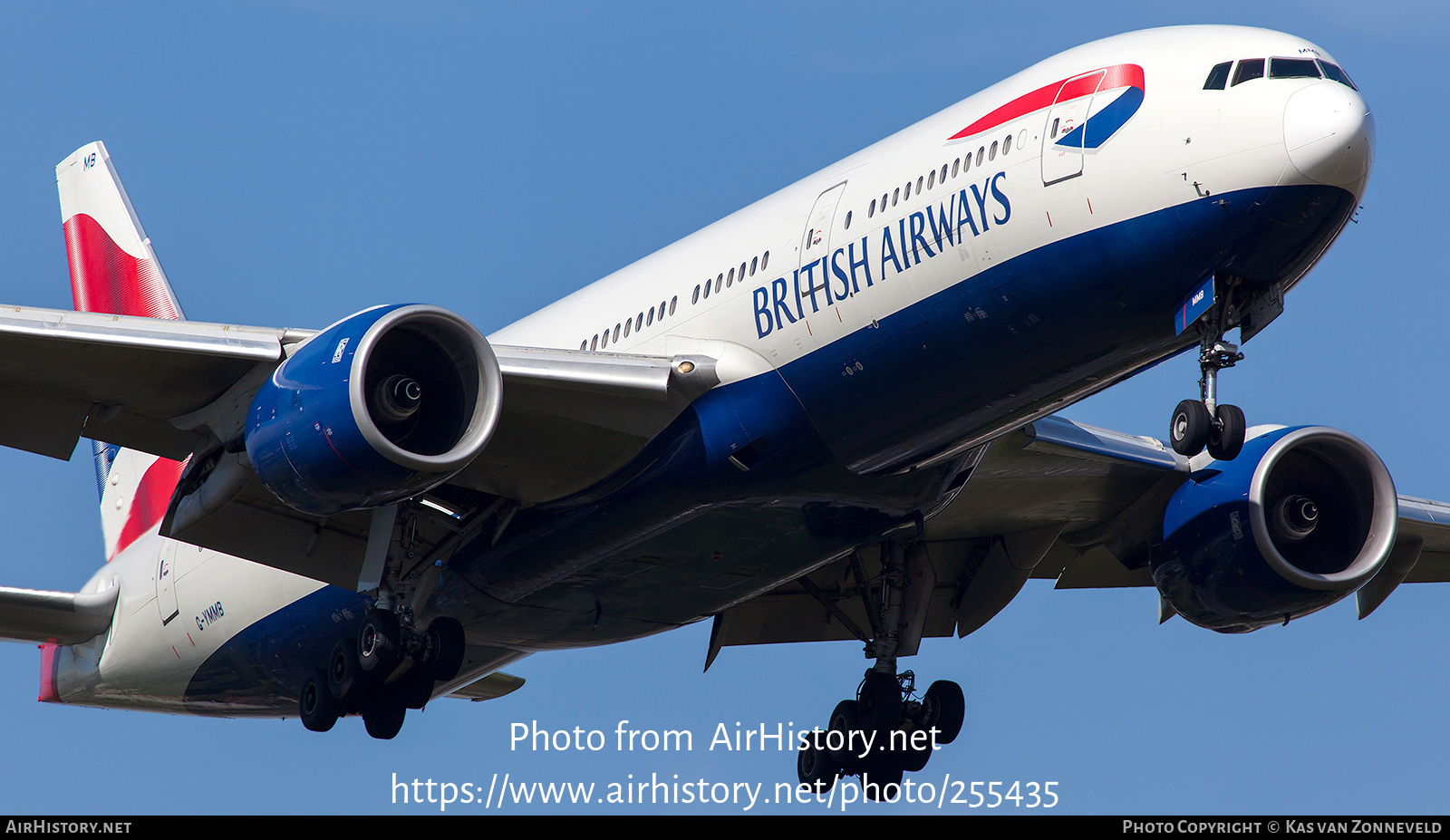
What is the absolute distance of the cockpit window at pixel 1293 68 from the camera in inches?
664

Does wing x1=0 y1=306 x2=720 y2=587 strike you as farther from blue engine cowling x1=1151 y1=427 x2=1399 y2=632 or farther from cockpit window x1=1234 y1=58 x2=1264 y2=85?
blue engine cowling x1=1151 y1=427 x2=1399 y2=632

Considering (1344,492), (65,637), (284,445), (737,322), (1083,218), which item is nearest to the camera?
(1083,218)

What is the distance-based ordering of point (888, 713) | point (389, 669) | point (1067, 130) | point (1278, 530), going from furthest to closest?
point (888, 713)
point (1278, 530)
point (389, 669)
point (1067, 130)

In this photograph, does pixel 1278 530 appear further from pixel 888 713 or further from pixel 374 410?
pixel 374 410

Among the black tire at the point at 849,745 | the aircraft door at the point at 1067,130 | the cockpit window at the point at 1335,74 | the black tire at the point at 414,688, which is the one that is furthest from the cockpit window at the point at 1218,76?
the black tire at the point at 849,745

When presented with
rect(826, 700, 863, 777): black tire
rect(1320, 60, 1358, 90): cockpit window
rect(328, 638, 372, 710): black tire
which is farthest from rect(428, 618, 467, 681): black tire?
rect(1320, 60, 1358, 90): cockpit window

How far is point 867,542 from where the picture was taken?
21.5 m

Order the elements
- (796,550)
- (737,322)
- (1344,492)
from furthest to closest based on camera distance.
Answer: (1344,492) → (796,550) → (737,322)

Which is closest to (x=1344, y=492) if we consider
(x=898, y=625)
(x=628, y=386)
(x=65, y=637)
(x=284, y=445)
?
(x=898, y=625)

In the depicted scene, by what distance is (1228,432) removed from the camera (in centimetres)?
1708

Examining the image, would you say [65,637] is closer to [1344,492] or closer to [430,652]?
[430,652]

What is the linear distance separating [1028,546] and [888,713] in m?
3.20

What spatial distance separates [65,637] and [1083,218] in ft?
56.9

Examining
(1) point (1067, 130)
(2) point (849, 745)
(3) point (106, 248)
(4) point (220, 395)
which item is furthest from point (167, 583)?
(1) point (1067, 130)
